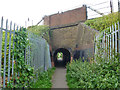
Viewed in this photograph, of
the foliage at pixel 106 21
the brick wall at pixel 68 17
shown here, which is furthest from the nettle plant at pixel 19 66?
the brick wall at pixel 68 17

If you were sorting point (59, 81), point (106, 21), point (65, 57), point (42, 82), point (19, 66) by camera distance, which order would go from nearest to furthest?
point (19, 66) → point (42, 82) → point (59, 81) → point (106, 21) → point (65, 57)

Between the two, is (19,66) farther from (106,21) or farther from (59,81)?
(106,21)

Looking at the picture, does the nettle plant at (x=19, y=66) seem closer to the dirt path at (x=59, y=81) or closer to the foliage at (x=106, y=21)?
the dirt path at (x=59, y=81)

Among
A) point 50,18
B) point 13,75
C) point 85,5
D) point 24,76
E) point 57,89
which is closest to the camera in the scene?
point 13,75

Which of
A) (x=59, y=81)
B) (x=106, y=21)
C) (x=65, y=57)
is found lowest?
(x=59, y=81)

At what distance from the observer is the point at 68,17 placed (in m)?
16.2

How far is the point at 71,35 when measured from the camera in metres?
14.7

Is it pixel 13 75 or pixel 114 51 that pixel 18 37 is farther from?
pixel 114 51

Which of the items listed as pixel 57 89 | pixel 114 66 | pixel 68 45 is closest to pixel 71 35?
pixel 68 45

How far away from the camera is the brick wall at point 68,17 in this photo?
14855 mm

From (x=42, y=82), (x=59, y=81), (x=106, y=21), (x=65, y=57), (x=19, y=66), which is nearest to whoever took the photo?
(x=19, y=66)

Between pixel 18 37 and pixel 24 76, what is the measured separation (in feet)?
4.00

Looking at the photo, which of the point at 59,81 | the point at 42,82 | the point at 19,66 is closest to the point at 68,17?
the point at 59,81

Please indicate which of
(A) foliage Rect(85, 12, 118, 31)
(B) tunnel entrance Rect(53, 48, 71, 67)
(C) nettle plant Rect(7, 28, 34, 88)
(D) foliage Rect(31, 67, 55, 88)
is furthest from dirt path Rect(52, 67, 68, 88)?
(B) tunnel entrance Rect(53, 48, 71, 67)
